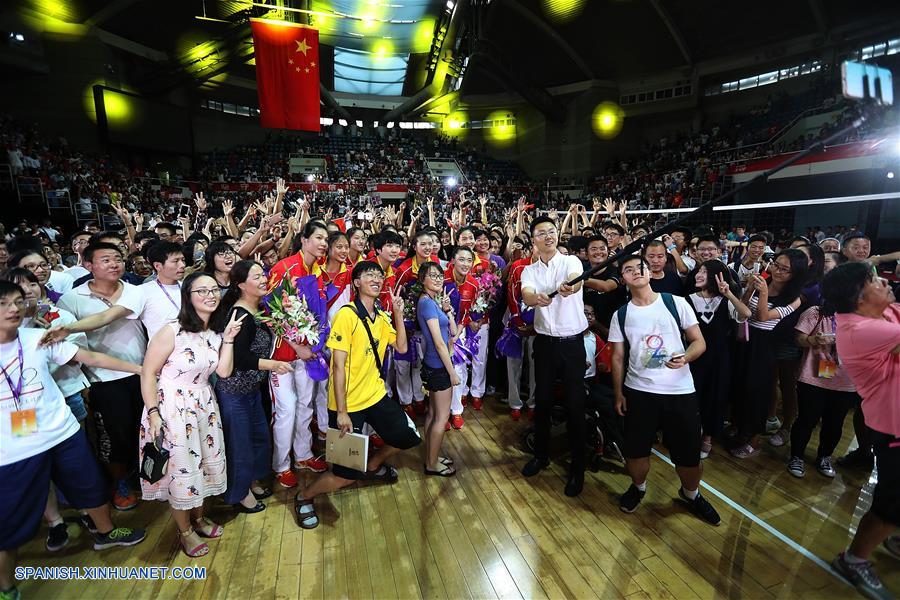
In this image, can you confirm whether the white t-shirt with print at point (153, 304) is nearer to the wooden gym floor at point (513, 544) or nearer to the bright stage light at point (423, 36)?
the wooden gym floor at point (513, 544)

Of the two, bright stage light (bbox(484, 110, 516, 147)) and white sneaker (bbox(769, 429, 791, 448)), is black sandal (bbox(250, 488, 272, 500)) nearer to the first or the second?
white sneaker (bbox(769, 429, 791, 448))

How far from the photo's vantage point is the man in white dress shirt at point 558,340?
3.01 metres

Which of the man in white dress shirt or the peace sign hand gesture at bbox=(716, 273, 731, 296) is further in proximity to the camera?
the peace sign hand gesture at bbox=(716, 273, 731, 296)

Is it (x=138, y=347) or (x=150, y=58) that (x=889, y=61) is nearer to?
(x=138, y=347)

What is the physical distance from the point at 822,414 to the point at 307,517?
3.84 meters

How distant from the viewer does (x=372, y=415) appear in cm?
266

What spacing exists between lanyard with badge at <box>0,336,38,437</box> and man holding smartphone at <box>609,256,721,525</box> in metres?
3.20

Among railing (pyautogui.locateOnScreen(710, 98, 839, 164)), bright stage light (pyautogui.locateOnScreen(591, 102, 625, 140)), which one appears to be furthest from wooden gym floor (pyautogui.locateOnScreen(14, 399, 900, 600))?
bright stage light (pyautogui.locateOnScreen(591, 102, 625, 140))

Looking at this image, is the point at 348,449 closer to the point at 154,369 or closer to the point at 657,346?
the point at 154,369

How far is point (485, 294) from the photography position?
420 cm

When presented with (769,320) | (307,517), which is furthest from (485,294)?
(307,517)

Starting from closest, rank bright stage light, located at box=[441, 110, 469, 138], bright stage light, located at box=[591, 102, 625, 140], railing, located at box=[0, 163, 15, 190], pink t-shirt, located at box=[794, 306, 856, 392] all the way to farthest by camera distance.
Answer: pink t-shirt, located at box=[794, 306, 856, 392]
railing, located at box=[0, 163, 15, 190]
bright stage light, located at box=[591, 102, 625, 140]
bright stage light, located at box=[441, 110, 469, 138]

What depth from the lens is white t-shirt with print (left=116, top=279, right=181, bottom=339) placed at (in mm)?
2685

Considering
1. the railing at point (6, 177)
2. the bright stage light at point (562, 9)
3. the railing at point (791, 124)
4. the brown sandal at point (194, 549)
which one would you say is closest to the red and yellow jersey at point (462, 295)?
the brown sandal at point (194, 549)
